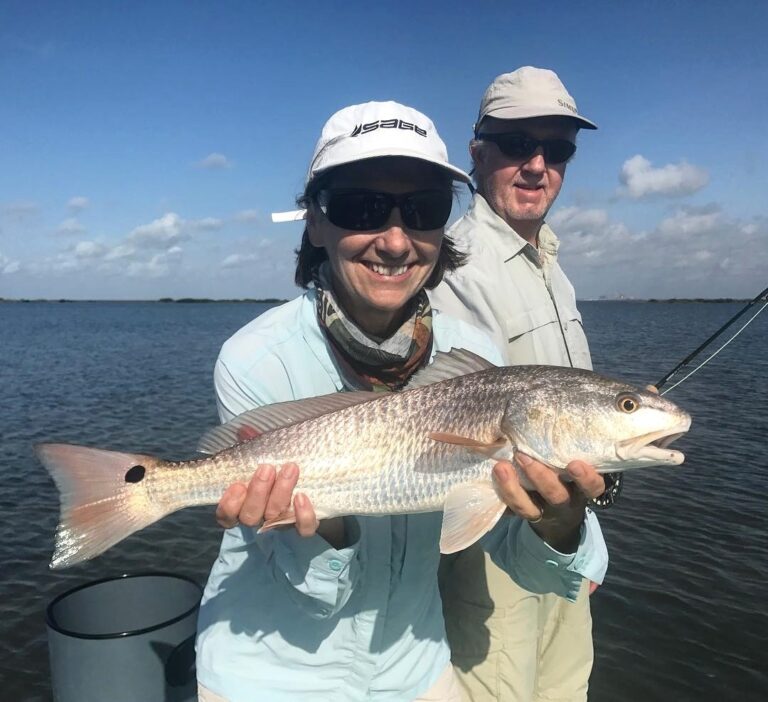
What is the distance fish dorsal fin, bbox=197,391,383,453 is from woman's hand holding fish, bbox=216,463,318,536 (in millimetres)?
252

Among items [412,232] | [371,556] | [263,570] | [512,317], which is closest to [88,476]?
[263,570]

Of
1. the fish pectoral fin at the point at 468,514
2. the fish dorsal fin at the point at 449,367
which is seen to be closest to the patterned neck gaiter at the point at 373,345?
the fish dorsal fin at the point at 449,367

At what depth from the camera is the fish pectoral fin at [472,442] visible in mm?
3127

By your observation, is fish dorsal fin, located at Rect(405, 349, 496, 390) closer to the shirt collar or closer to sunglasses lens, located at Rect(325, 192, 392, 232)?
sunglasses lens, located at Rect(325, 192, 392, 232)

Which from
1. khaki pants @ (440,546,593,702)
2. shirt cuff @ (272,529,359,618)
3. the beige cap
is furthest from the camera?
the beige cap

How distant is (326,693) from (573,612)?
102 inches

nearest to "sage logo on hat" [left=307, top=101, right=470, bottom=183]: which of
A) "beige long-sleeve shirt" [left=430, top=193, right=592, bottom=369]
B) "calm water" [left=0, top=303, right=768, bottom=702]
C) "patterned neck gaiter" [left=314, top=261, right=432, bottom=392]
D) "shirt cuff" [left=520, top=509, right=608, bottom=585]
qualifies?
"patterned neck gaiter" [left=314, top=261, right=432, bottom=392]

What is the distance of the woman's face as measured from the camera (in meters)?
3.23

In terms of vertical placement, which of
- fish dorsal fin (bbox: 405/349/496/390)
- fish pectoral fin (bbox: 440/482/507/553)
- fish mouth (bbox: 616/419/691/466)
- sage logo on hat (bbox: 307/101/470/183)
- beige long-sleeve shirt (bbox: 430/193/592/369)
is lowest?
fish pectoral fin (bbox: 440/482/507/553)

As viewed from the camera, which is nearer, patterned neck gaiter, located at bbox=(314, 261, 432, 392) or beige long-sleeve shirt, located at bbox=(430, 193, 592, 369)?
patterned neck gaiter, located at bbox=(314, 261, 432, 392)

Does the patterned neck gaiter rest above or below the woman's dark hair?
below

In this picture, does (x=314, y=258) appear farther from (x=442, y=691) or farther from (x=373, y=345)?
(x=442, y=691)

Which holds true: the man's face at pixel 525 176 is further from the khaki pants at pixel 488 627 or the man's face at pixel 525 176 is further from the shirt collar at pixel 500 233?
the khaki pants at pixel 488 627

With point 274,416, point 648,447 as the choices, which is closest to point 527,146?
point 648,447
